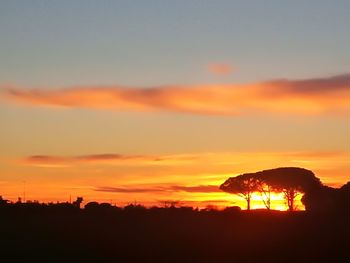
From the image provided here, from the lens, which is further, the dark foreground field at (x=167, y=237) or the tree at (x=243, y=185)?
the tree at (x=243, y=185)

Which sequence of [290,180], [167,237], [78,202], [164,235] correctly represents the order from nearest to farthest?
[167,237] → [164,235] → [78,202] → [290,180]

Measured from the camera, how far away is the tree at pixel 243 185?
268ft

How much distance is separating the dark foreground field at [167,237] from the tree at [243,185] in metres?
27.0

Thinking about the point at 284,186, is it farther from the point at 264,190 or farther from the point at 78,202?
the point at 78,202

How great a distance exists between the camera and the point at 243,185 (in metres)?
82.2

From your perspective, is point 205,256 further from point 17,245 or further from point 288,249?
point 17,245

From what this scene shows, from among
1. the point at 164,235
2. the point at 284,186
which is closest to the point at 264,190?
the point at 284,186

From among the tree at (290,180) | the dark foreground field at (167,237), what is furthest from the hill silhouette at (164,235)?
the tree at (290,180)

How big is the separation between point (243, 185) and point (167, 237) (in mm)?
41050

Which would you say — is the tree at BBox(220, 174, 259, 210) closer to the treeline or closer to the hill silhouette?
the treeline

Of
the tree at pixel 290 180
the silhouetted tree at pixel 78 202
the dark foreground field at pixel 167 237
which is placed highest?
the tree at pixel 290 180

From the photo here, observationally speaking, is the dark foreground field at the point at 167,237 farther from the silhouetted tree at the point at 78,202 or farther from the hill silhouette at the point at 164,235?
A: the silhouetted tree at the point at 78,202

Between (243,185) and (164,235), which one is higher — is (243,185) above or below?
above

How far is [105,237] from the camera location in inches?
1578
